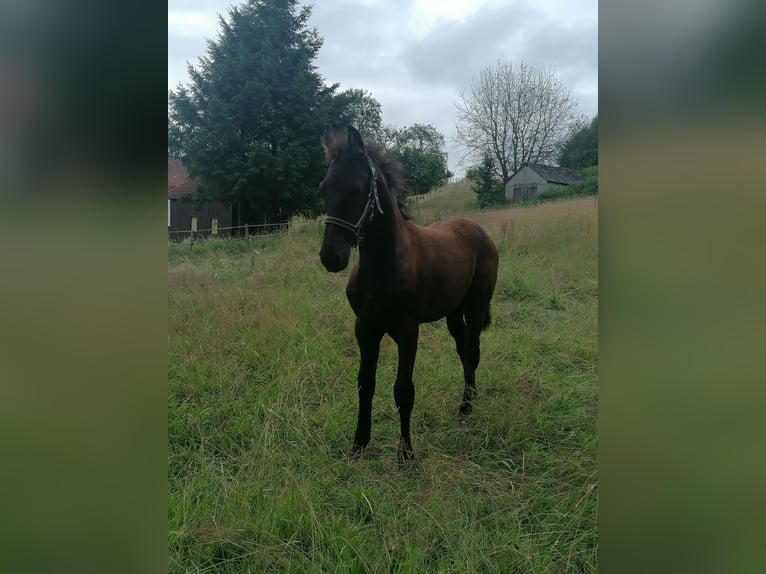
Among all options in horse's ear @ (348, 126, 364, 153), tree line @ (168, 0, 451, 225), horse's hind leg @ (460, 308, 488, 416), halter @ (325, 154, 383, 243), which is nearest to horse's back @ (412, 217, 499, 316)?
horse's hind leg @ (460, 308, 488, 416)

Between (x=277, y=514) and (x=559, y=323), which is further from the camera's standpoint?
(x=559, y=323)

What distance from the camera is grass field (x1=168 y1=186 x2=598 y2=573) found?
194cm

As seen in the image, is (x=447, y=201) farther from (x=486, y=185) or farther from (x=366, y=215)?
(x=366, y=215)

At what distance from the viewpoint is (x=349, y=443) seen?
9.79ft

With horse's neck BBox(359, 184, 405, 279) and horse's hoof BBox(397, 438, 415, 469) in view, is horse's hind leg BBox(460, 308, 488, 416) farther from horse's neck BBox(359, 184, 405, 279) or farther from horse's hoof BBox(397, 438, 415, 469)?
horse's neck BBox(359, 184, 405, 279)

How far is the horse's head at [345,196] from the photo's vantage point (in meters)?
2.18

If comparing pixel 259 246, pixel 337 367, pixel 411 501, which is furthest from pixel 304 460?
pixel 259 246

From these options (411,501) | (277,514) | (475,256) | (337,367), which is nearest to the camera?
(277,514)

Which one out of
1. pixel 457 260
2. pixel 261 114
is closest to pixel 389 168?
pixel 457 260

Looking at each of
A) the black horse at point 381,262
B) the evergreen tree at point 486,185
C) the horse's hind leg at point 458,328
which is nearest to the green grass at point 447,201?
the evergreen tree at point 486,185

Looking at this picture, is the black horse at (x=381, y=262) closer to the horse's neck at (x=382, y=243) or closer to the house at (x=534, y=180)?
the horse's neck at (x=382, y=243)
